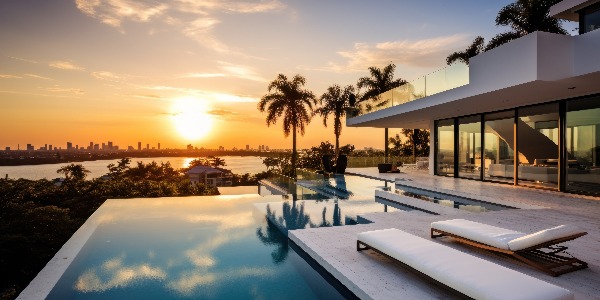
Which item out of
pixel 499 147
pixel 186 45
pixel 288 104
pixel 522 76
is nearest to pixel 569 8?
pixel 499 147

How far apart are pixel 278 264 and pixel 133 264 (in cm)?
229

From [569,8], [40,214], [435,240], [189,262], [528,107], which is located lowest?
[40,214]

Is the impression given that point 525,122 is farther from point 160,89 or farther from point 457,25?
point 160,89

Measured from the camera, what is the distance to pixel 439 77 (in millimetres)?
12812

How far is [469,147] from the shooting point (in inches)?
612

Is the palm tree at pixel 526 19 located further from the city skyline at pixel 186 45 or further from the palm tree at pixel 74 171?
the palm tree at pixel 74 171

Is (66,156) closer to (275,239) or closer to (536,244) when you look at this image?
(275,239)

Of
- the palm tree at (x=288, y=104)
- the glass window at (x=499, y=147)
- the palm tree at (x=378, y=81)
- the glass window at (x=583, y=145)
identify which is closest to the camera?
the glass window at (x=583, y=145)

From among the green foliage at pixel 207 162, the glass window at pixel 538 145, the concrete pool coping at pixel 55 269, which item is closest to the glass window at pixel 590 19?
the glass window at pixel 538 145

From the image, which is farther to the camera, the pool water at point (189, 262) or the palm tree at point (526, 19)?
the palm tree at point (526, 19)

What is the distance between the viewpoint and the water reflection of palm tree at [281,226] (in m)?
6.36

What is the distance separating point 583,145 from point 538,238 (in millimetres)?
8337

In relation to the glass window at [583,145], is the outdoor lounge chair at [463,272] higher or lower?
lower

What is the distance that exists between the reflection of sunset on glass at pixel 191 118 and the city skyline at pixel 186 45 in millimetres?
310
